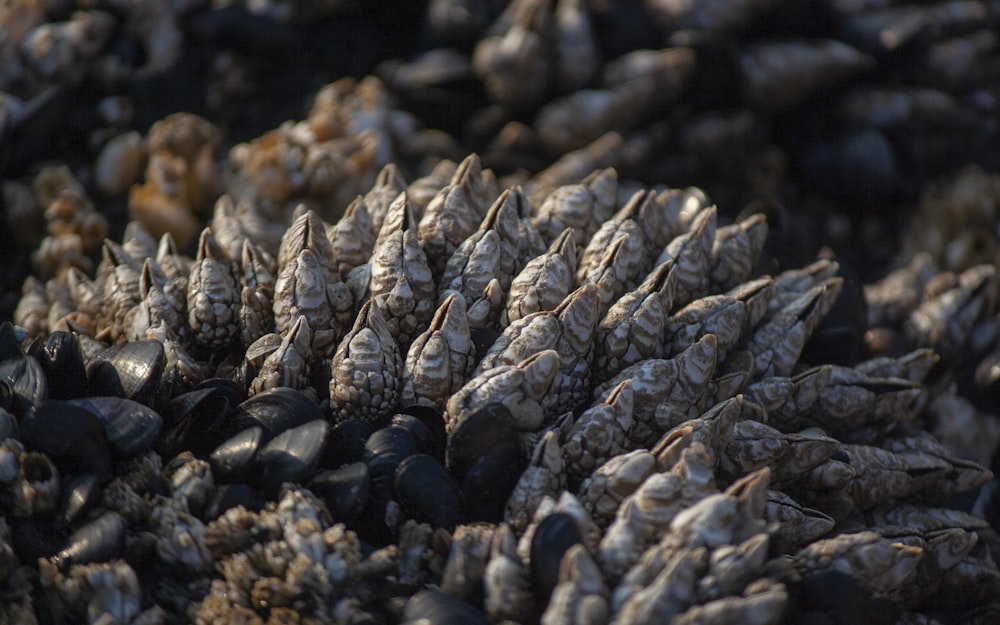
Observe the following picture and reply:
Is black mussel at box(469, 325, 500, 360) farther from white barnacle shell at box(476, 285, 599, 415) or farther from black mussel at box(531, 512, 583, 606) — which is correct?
black mussel at box(531, 512, 583, 606)

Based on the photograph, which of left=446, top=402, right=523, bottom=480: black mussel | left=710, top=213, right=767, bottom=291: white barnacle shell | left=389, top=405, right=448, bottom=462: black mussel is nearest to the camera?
left=446, top=402, right=523, bottom=480: black mussel

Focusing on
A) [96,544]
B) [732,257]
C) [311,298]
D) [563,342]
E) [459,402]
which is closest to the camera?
[96,544]

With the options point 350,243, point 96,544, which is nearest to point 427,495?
point 96,544

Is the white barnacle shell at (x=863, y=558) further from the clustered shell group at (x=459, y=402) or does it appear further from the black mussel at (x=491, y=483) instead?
the black mussel at (x=491, y=483)

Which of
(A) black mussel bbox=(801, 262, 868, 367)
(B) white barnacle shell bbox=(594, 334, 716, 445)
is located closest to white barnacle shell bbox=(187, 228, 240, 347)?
(B) white barnacle shell bbox=(594, 334, 716, 445)

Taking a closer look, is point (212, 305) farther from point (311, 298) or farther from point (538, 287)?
point (538, 287)

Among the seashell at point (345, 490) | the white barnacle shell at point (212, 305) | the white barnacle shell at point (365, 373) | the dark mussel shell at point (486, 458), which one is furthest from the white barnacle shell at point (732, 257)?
the white barnacle shell at point (212, 305)

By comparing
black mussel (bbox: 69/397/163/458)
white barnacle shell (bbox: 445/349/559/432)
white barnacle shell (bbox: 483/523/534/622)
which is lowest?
white barnacle shell (bbox: 483/523/534/622)
